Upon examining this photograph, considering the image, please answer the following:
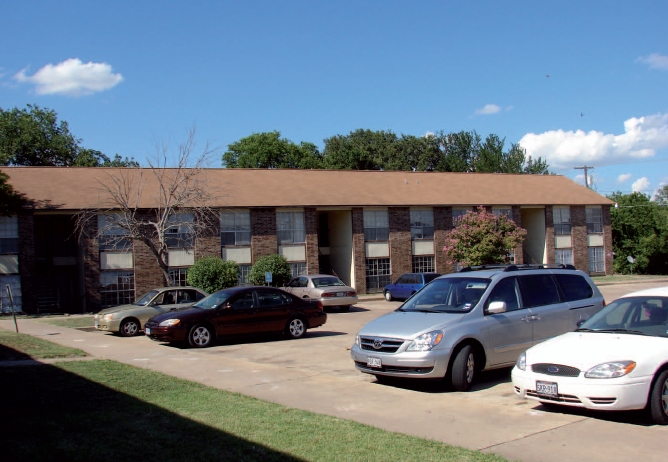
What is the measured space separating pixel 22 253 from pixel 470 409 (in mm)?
27839

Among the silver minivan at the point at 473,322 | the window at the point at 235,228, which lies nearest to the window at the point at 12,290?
the window at the point at 235,228

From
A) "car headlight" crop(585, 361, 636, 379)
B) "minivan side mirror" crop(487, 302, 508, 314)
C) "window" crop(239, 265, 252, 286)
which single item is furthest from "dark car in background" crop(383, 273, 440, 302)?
"car headlight" crop(585, 361, 636, 379)

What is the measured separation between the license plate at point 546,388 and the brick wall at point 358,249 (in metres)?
30.9

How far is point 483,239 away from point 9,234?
24.5 metres

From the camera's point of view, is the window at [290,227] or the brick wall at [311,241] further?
the brick wall at [311,241]

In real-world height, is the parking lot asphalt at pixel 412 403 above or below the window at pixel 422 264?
below

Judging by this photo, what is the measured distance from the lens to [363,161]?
74.2 meters

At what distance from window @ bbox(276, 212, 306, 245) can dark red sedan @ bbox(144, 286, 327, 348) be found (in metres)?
20.0

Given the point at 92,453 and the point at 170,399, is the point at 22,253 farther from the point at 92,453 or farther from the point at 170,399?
the point at 92,453

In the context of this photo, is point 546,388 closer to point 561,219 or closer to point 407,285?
point 407,285

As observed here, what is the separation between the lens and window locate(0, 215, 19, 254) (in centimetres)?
3023

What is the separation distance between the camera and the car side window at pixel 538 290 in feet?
34.4

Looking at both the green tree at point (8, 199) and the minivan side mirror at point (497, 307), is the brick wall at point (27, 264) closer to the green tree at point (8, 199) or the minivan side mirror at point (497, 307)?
the green tree at point (8, 199)

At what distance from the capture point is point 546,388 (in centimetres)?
755
